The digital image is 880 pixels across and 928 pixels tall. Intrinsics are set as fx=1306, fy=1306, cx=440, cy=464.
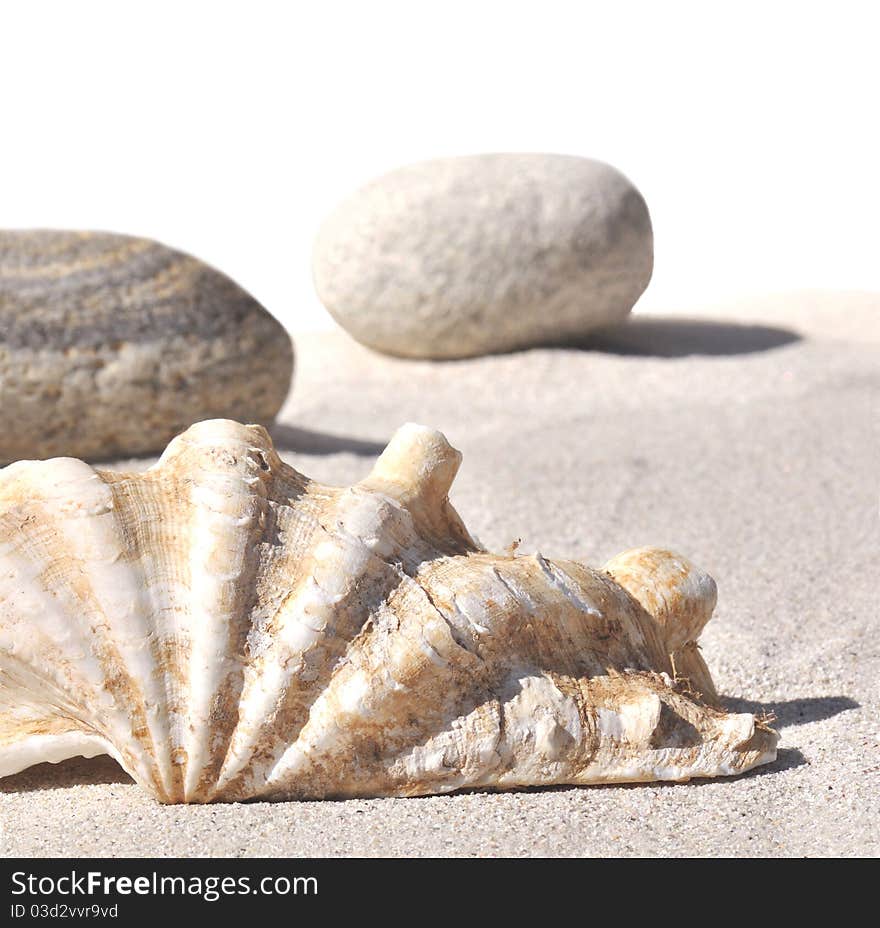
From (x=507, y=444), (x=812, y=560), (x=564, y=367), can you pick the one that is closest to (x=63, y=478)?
(x=812, y=560)

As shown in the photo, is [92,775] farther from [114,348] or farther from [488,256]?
[488,256]

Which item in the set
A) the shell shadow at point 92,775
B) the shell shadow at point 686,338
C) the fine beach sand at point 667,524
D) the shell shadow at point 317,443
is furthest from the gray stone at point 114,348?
the shell shadow at point 92,775

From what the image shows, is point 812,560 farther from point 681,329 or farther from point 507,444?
point 681,329

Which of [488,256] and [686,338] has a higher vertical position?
[488,256]

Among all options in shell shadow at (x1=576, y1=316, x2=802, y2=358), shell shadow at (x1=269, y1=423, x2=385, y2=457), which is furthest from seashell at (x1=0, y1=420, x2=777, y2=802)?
shell shadow at (x1=576, y1=316, x2=802, y2=358)

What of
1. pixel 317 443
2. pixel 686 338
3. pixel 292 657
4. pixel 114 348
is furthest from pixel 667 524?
pixel 686 338

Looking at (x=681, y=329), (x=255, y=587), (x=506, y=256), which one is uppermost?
(x=255, y=587)

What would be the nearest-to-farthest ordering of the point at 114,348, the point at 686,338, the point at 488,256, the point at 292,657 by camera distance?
the point at 292,657 < the point at 114,348 < the point at 488,256 < the point at 686,338

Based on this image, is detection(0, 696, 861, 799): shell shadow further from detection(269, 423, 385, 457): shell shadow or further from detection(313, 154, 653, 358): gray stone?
detection(313, 154, 653, 358): gray stone
